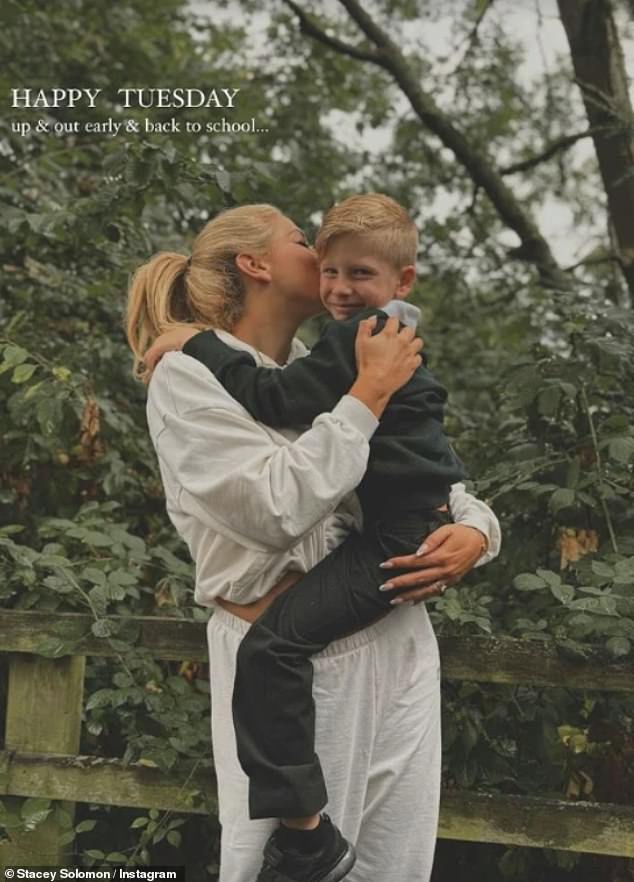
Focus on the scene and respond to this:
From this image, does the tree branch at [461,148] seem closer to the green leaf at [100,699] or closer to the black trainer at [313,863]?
the green leaf at [100,699]

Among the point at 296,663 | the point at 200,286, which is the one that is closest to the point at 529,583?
the point at 296,663

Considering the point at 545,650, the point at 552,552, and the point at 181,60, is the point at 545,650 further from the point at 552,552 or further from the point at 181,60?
the point at 181,60

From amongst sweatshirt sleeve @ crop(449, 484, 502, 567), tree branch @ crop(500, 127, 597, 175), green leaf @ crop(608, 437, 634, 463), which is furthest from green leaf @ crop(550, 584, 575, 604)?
tree branch @ crop(500, 127, 597, 175)

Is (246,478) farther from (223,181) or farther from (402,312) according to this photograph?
(223,181)

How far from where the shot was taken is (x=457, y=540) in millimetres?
2271

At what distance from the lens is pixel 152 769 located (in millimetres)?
3016

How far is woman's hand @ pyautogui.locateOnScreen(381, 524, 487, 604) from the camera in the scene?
2.18m

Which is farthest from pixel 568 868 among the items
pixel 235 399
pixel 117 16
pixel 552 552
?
pixel 117 16

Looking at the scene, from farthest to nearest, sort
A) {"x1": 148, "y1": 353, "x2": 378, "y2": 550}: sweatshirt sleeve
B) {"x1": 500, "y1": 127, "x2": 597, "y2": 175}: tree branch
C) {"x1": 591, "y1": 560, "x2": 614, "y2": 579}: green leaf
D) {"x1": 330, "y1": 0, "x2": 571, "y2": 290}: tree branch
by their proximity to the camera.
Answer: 1. {"x1": 330, "y1": 0, "x2": 571, "y2": 290}: tree branch
2. {"x1": 500, "y1": 127, "x2": 597, "y2": 175}: tree branch
3. {"x1": 591, "y1": 560, "x2": 614, "y2": 579}: green leaf
4. {"x1": 148, "y1": 353, "x2": 378, "y2": 550}: sweatshirt sleeve

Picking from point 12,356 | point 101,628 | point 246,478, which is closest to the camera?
point 246,478

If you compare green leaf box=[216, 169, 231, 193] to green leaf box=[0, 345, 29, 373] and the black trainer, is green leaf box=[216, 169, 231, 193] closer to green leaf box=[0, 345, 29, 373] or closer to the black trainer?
green leaf box=[0, 345, 29, 373]

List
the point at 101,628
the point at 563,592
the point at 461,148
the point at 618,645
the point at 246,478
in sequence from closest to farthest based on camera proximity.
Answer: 1. the point at 246,478
2. the point at 618,645
3. the point at 563,592
4. the point at 101,628
5. the point at 461,148

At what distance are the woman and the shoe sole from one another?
0.07 m

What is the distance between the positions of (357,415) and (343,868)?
2.67ft
